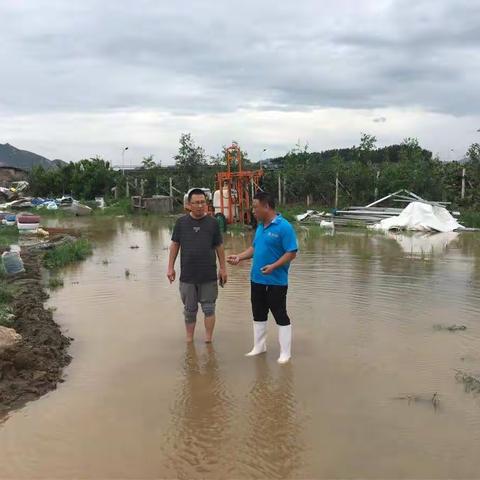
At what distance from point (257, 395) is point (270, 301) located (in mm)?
1074

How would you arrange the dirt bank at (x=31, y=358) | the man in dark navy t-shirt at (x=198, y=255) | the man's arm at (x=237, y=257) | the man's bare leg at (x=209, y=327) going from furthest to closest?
1. the man's bare leg at (x=209, y=327)
2. the man in dark navy t-shirt at (x=198, y=255)
3. the man's arm at (x=237, y=257)
4. the dirt bank at (x=31, y=358)

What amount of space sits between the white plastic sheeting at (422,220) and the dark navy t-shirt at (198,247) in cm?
1571

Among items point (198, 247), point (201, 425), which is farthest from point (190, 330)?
point (201, 425)

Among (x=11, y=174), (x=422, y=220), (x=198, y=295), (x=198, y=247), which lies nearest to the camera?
(x=198, y=247)

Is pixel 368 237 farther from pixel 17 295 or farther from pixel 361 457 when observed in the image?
pixel 361 457

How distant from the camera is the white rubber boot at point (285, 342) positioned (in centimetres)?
577

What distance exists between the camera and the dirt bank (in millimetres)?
4914

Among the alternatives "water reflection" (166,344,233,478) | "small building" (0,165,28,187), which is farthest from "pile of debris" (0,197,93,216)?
"water reflection" (166,344,233,478)

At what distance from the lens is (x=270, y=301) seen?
5797 millimetres

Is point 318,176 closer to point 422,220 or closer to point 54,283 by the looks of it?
point 422,220

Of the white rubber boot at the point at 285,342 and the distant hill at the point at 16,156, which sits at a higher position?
the distant hill at the point at 16,156

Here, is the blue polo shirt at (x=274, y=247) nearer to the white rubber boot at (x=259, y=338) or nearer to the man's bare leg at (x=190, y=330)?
the white rubber boot at (x=259, y=338)

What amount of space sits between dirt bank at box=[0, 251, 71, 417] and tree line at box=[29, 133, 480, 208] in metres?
20.8

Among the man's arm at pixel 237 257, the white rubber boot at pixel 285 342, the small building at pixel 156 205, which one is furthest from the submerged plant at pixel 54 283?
the small building at pixel 156 205
